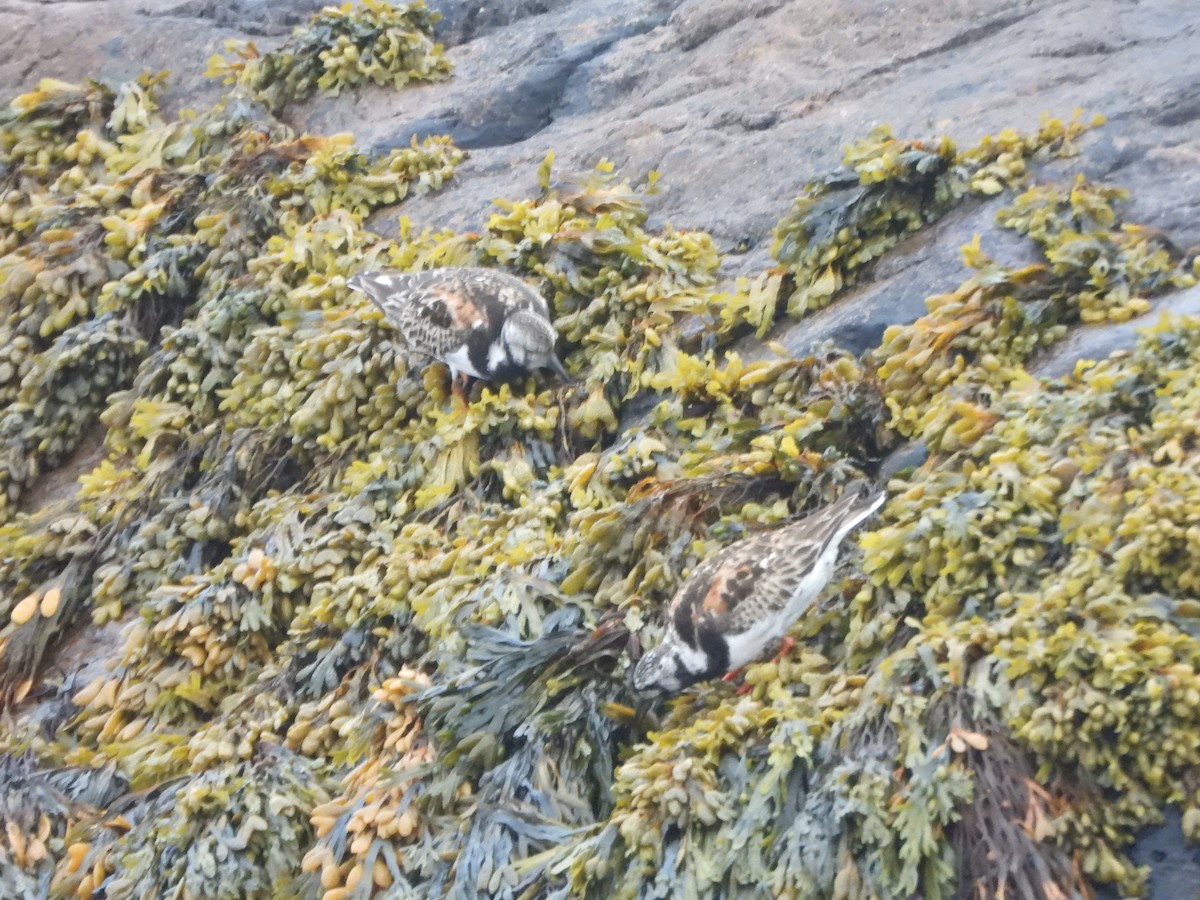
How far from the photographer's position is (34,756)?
4855 mm

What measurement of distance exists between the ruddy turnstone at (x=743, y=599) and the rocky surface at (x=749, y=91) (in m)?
1.18

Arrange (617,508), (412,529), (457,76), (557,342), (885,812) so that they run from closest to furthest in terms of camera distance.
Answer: (885,812), (617,508), (412,529), (557,342), (457,76)

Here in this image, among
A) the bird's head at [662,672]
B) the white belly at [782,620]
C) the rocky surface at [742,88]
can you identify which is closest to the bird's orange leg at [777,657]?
the white belly at [782,620]

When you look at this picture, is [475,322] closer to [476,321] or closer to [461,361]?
[476,321]

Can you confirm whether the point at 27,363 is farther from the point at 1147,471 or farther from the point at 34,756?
the point at 1147,471

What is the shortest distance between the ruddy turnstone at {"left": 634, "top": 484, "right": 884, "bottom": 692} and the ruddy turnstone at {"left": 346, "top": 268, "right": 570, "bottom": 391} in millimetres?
1819

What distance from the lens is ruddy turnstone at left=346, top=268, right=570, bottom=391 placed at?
17.3 feet

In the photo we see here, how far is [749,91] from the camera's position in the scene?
705 centimetres

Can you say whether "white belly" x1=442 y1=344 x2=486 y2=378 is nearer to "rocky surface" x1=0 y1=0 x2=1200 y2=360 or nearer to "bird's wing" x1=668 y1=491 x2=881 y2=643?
"rocky surface" x1=0 y1=0 x2=1200 y2=360

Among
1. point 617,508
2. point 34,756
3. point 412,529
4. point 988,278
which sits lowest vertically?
point 34,756

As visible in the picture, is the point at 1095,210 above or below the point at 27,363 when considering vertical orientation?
above

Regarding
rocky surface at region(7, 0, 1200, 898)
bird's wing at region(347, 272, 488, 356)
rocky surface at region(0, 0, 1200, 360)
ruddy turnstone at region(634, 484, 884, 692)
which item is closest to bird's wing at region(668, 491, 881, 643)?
ruddy turnstone at region(634, 484, 884, 692)

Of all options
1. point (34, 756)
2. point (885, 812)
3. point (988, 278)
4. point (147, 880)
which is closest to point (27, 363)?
point (34, 756)

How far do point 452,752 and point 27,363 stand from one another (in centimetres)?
423
